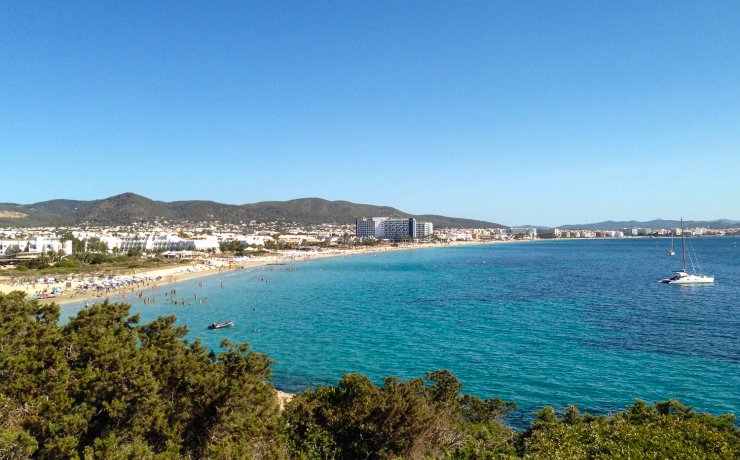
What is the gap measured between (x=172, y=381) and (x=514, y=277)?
54.0 m

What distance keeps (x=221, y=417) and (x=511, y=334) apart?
21.3 m

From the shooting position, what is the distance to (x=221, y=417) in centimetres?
916

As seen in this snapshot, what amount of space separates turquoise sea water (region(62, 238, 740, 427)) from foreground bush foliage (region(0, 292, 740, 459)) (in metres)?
5.72

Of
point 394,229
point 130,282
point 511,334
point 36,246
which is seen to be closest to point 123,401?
point 511,334

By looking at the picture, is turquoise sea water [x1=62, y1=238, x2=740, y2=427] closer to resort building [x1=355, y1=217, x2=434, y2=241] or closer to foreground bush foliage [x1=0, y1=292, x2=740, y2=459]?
foreground bush foliage [x1=0, y1=292, x2=740, y2=459]

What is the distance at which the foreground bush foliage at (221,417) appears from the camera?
8047 mm

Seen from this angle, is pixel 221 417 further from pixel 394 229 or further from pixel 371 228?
pixel 371 228

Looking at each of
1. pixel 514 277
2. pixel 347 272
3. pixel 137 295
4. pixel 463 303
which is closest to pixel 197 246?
pixel 347 272

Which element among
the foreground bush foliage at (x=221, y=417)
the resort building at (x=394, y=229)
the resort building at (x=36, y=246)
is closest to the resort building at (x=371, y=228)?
the resort building at (x=394, y=229)

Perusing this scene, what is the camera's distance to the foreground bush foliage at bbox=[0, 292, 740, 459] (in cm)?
805

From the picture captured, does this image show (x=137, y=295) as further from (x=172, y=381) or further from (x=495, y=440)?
(x=495, y=440)

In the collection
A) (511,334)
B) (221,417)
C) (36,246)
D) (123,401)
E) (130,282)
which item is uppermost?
(36,246)

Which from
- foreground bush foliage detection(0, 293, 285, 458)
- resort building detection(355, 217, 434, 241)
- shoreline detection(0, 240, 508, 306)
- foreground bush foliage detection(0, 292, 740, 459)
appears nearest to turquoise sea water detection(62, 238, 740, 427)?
shoreline detection(0, 240, 508, 306)

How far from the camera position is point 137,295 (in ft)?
151
